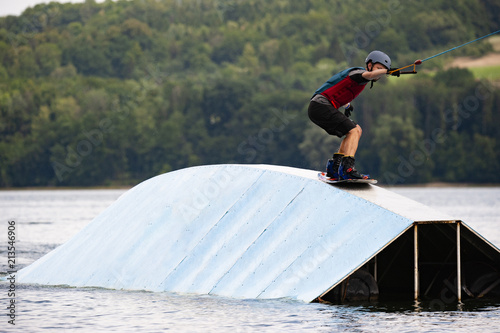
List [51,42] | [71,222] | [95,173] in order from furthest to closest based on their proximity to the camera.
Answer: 1. [51,42]
2. [95,173]
3. [71,222]

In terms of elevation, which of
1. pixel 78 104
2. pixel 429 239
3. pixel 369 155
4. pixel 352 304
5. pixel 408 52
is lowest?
pixel 352 304

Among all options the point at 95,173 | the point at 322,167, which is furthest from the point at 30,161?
the point at 322,167

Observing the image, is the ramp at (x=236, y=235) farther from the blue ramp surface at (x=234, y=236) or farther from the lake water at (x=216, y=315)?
the lake water at (x=216, y=315)

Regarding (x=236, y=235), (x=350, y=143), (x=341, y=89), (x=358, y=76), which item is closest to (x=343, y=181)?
(x=350, y=143)

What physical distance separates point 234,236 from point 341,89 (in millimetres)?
3414

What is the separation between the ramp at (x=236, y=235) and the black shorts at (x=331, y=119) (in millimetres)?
1201

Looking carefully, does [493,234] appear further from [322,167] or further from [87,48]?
[87,48]

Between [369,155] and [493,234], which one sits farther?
[369,155]

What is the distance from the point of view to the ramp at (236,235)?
15.2m

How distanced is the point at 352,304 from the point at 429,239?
213cm

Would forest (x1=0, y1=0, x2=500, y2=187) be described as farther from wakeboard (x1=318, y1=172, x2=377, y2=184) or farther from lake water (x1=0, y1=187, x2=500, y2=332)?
lake water (x1=0, y1=187, x2=500, y2=332)

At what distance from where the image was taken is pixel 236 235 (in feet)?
55.6

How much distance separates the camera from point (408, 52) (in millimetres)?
171125

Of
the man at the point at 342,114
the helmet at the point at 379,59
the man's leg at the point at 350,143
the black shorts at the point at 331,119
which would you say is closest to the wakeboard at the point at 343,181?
the man at the point at 342,114
